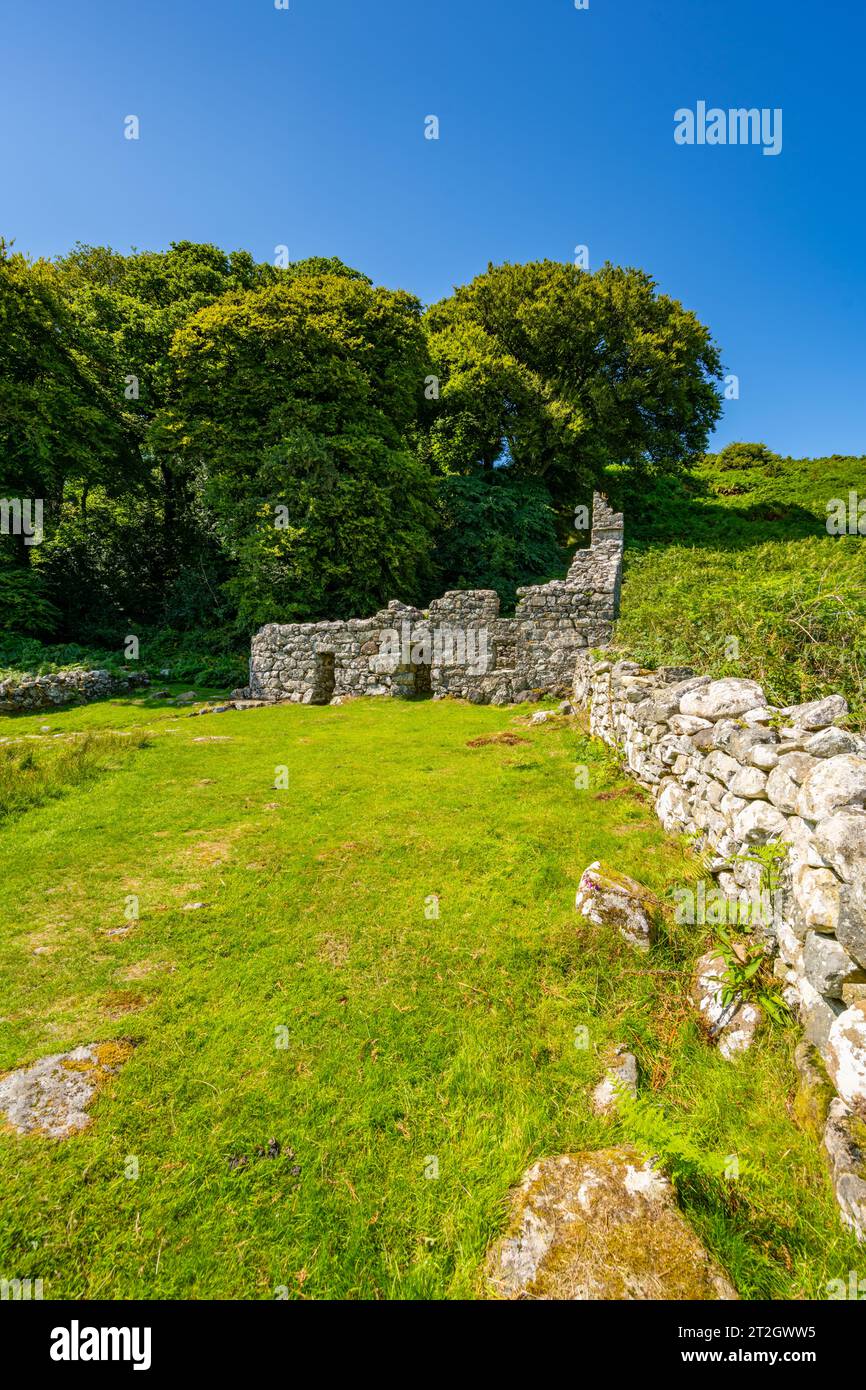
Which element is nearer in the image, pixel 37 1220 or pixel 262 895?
pixel 37 1220

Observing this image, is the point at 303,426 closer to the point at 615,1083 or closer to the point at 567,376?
the point at 567,376

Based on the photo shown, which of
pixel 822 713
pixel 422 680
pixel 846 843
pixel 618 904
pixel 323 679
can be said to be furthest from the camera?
pixel 323 679

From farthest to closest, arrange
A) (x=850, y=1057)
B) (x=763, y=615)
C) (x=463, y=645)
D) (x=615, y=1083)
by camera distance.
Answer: (x=463, y=645), (x=763, y=615), (x=615, y=1083), (x=850, y=1057)

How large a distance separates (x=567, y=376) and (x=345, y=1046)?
3422cm

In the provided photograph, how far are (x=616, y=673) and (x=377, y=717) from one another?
7105mm

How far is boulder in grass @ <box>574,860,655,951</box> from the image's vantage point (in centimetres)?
434

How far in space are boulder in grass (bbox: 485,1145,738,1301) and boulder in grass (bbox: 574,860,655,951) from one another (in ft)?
5.82

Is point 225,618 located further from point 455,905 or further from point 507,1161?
point 507,1161

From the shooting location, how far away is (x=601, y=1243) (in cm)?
236

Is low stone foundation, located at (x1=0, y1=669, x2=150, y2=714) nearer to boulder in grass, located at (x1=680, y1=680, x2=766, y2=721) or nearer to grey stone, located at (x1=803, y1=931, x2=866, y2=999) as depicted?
boulder in grass, located at (x1=680, y1=680, x2=766, y2=721)

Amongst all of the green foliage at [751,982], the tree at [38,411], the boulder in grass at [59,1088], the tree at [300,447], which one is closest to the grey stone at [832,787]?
the green foliage at [751,982]

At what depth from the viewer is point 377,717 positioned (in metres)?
14.0

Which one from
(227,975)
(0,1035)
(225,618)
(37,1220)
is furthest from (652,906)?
(225,618)

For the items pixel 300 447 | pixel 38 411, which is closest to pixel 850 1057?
pixel 300 447
